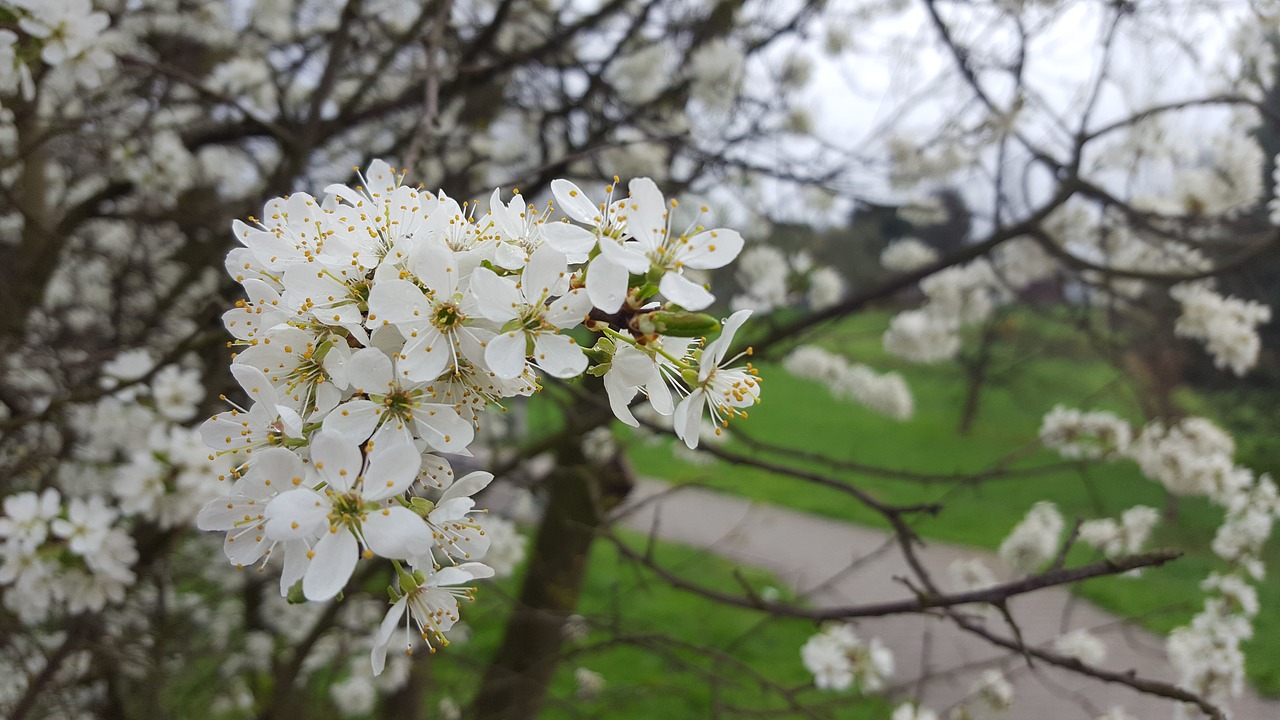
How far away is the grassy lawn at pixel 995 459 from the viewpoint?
4035mm

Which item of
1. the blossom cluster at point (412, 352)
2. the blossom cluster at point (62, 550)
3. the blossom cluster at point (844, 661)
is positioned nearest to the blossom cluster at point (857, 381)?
the blossom cluster at point (844, 661)

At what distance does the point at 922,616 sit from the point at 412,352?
3.66 m

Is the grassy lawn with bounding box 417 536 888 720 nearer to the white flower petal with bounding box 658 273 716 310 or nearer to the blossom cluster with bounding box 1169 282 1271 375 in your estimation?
the blossom cluster with bounding box 1169 282 1271 375

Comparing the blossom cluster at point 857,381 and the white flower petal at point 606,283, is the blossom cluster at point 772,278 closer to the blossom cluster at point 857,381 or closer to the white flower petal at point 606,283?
the blossom cluster at point 857,381

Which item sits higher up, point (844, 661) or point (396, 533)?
point (844, 661)

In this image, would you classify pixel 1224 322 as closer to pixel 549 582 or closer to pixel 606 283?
pixel 549 582

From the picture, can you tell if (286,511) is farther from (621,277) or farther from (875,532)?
(875,532)

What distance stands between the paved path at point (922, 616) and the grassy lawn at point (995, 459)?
0.80 feet

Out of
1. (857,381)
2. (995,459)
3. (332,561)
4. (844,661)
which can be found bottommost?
(332,561)

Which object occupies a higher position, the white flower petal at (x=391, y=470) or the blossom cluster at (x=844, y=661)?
the blossom cluster at (x=844, y=661)

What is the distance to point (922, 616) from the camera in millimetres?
3752

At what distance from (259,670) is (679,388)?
3.94 meters

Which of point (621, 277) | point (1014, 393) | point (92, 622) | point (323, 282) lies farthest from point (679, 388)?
point (1014, 393)

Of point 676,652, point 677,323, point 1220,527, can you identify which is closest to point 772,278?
point 676,652
